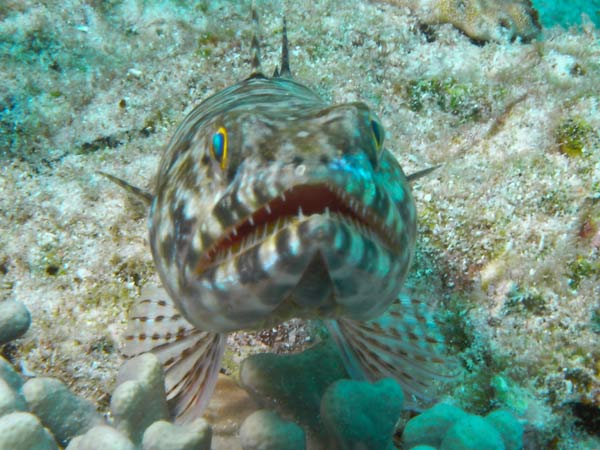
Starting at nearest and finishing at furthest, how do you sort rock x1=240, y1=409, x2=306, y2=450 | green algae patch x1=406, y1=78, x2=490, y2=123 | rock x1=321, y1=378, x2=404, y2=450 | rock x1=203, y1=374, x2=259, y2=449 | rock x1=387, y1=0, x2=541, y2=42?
rock x1=240, y1=409, x2=306, y2=450 → rock x1=321, y1=378, x2=404, y2=450 → rock x1=203, y1=374, x2=259, y2=449 → green algae patch x1=406, y1=78, x2=490, y2=123 → rock x1=387, y1=0, x2=541, y2=42

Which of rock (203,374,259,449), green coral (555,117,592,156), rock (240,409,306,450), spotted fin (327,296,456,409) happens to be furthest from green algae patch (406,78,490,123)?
rock (240,409,306,450)

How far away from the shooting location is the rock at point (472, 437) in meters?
2.04

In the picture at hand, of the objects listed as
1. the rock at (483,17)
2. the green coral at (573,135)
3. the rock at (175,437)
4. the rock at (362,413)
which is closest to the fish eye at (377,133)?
the rock at (362,413)

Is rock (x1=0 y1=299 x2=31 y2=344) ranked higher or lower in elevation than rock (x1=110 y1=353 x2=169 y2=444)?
higher

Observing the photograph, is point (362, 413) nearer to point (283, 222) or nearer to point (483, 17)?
point (283, 222)

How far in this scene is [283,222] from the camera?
5.72ft

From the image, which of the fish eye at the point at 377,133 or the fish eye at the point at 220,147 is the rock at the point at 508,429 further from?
the fish eye at the point at 220,147

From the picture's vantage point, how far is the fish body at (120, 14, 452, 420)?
1739mm

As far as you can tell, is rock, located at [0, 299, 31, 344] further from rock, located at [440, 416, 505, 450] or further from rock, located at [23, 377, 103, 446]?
rock, located at [440, 416, 505, 450]

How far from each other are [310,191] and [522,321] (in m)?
2.29

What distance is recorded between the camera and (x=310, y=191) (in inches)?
71.9

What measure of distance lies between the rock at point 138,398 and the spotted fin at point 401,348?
1.23 m

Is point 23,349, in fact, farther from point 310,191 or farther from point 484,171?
point 484,171

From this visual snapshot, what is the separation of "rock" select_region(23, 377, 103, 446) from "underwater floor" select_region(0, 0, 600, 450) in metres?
0.69
